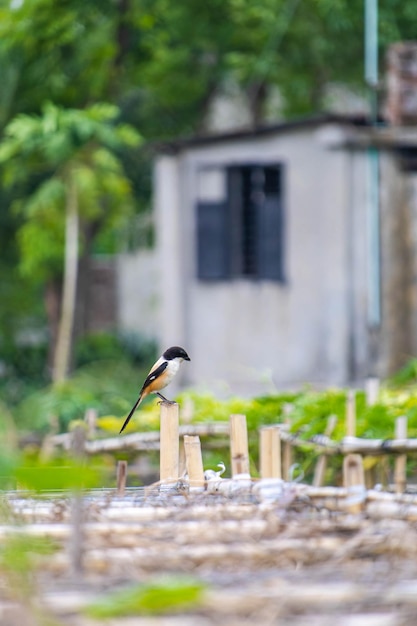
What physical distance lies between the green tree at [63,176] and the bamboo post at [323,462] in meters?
8.68

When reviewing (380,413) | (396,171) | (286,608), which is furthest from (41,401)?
(286,608)

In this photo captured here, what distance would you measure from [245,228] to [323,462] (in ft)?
25.2

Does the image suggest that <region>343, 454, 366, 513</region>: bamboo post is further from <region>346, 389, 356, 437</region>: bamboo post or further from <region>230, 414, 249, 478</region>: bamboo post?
<region>346, 389, 356, 437</region>: bamboo post

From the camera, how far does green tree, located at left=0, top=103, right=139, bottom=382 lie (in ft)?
51.8

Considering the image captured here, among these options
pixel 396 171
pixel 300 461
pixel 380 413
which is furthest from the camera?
pixel 396 171

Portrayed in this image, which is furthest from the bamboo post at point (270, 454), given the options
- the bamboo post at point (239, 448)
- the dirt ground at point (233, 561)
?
the dirt ground at point (233, 561)

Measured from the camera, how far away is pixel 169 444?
4797mm

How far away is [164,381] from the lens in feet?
21.2

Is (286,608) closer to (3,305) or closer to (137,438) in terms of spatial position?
(137,438)

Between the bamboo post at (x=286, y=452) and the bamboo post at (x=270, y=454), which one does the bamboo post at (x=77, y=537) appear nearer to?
the bamboo post at (x=270, y=454)

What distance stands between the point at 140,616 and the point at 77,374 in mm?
15313

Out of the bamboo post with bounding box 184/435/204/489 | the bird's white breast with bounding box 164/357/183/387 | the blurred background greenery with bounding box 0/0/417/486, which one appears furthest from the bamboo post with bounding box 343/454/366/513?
the blurred background greenery with bounding box 0/0/417/486

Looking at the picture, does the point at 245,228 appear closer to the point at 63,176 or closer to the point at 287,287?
the point at 287,287

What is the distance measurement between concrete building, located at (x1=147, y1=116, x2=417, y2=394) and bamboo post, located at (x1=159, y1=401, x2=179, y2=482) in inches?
331
